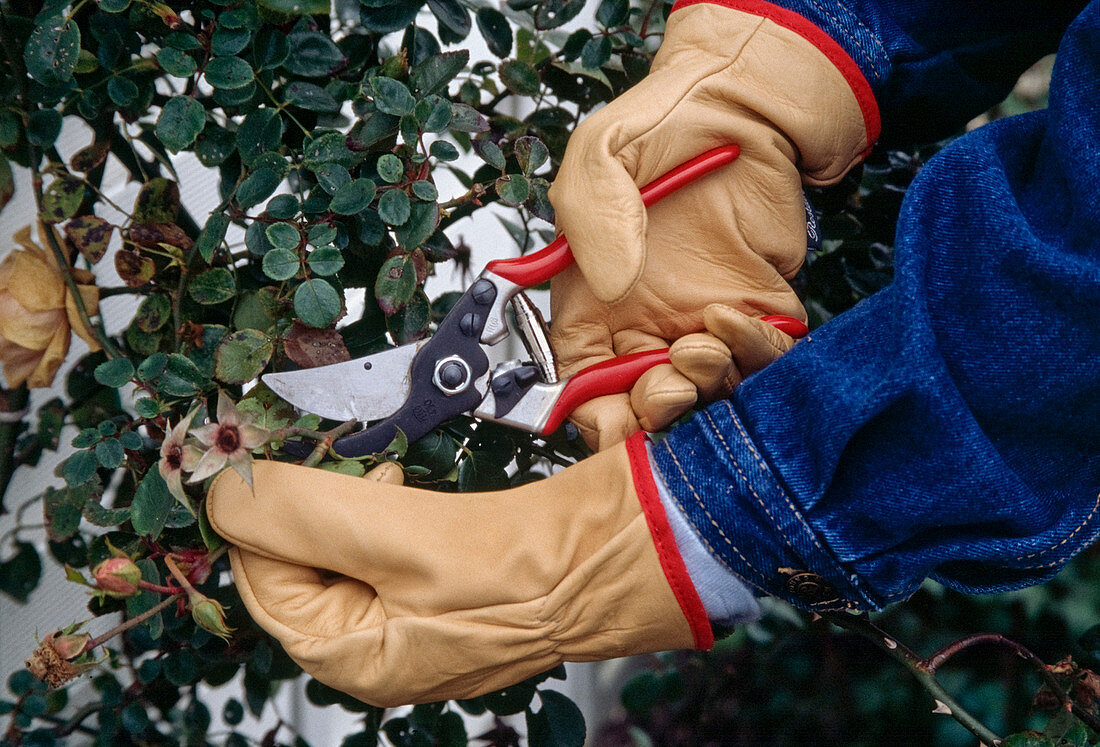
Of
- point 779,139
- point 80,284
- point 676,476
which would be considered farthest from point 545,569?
point 80,284

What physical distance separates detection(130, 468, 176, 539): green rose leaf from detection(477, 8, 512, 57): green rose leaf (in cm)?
50

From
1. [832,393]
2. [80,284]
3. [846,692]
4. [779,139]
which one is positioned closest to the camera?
[832,393]

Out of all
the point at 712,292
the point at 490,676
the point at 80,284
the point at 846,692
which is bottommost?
the point at 846,692

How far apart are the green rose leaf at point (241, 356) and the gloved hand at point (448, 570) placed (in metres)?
0.08

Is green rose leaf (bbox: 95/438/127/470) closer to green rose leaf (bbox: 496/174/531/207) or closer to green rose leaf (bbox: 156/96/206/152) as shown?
green rose leaf (bbox: 156/96/206/152)

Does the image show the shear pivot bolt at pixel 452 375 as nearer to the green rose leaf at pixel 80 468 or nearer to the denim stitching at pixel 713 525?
the denim stitching at pixel 713 525

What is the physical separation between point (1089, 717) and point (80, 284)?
39.3 inches

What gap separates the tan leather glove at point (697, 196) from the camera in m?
0.66

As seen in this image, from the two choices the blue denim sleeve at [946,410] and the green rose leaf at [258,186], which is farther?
the green rose leaf at [258,186]

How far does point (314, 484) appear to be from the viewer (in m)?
0.64

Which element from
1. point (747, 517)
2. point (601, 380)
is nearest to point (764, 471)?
point (747, 517)

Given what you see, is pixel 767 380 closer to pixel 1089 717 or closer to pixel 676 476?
pixel 676 476

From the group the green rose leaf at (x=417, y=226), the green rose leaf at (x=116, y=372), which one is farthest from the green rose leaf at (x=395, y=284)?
the green rose leaf at (x=116, y=372)

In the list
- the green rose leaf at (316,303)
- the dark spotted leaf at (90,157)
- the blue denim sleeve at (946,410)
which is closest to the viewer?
the blue denim sleeve at (946,410)
